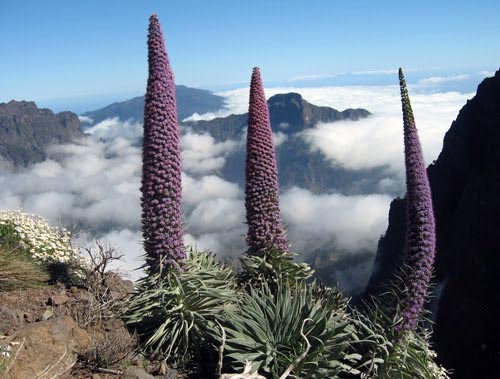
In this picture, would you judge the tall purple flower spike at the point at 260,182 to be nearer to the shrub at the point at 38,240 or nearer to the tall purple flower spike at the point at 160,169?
the tall purple flower spike at the point at 160,169

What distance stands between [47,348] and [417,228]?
4.86m

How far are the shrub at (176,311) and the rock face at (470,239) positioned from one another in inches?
1288

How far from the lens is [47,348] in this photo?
532 cm

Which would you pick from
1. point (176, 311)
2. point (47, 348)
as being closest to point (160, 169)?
point (176, 311)

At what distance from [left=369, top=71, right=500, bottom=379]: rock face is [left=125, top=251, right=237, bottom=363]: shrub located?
1288 inches

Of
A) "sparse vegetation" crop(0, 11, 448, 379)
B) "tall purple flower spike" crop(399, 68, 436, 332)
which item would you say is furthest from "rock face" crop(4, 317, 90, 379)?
"tall purple flower spike" crop(399, 68, 436, 332)

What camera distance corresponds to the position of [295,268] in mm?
7469

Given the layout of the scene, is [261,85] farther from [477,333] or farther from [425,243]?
[477,333]

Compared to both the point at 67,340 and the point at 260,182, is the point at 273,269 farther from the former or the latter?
the point at 67,340

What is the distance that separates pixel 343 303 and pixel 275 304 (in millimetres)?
1392

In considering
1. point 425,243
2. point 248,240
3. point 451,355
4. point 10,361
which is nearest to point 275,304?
point 248,240

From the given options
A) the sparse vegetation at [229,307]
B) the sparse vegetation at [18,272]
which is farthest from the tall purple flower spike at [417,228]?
the sparse vegetation at [18,272]

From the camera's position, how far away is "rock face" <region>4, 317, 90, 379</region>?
195 inches

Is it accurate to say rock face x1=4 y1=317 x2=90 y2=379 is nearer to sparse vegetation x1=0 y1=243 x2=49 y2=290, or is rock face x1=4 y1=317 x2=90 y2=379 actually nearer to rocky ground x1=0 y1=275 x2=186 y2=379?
rocky ground x1=0 y1=275 x2=186 y2=379
